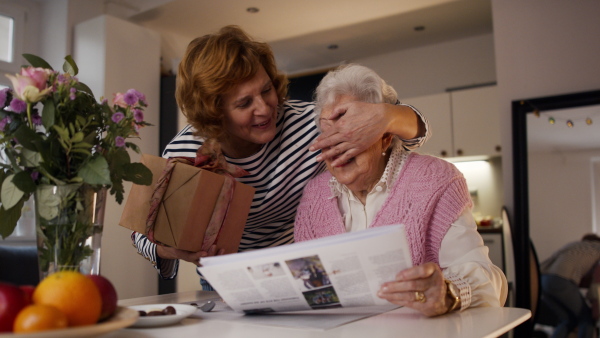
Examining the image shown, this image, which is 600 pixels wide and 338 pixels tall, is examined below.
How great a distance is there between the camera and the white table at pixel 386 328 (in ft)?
2.64

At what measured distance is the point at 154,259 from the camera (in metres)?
1.44

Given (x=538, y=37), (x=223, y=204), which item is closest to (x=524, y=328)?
(x=538, y=37)

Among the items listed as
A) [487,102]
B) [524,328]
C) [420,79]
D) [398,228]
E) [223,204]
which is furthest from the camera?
[420,79]

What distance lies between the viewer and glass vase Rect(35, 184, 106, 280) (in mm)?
925

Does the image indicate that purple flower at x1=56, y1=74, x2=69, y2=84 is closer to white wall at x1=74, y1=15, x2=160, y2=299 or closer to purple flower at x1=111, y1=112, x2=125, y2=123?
purple flower at x1=111, y1=112, x2=125, y2=123

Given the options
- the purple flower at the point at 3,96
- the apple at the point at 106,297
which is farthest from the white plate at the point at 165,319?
the purple flower at the point at 3,96

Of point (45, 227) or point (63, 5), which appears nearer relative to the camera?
point (45, 227)

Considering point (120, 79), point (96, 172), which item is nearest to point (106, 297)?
point (96, 172)

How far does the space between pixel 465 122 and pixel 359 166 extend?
11.3ft

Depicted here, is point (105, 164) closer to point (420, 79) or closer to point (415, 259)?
point (415, 259)

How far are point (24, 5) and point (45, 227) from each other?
3958mm

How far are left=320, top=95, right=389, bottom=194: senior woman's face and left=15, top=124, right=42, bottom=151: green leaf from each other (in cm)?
67

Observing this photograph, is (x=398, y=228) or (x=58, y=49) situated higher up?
(x=58, y=49)

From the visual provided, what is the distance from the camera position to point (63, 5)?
4.18 metres
